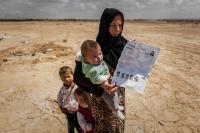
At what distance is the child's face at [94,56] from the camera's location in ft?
8.52

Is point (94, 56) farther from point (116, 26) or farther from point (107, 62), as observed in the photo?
point (116, 26)

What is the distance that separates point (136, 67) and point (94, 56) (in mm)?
414

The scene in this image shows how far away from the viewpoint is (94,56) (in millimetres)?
2613

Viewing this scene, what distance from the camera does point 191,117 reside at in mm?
5746

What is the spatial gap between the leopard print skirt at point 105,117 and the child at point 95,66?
19cm

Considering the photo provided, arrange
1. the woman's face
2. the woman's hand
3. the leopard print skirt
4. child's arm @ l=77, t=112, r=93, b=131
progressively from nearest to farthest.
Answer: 1. the woman's hand
2. the woman's face
3. the leopard print skirt
4. child's arm @ l=77, t=112, r=93, b=131

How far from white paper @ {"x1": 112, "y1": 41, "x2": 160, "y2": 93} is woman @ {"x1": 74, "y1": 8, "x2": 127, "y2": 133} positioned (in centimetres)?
15

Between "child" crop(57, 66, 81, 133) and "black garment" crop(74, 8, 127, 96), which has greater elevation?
"black garment" crop(74, 8, 127, 96)

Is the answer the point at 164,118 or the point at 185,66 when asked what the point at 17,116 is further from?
the point at 185,66

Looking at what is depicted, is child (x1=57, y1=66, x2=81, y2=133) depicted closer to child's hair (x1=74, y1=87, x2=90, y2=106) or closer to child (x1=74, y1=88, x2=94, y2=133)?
child (x1=74, y1=88, x2=94, y2=133)

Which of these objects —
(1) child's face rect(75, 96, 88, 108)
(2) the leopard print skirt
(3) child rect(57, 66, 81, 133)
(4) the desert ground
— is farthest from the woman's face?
(4) the desert ground

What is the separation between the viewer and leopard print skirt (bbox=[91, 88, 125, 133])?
9.84ft

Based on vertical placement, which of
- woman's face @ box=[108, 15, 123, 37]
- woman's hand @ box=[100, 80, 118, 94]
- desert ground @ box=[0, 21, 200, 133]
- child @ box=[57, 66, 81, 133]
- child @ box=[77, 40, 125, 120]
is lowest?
desert ground @ box=[0, 21, 200, 133]

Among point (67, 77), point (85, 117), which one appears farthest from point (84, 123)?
point (67, 77)
